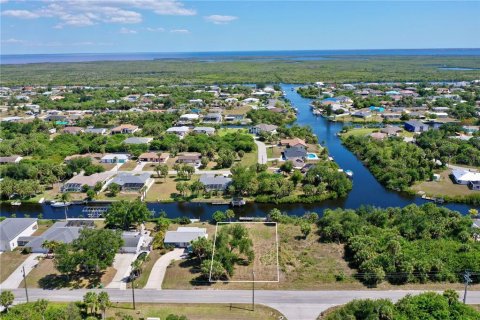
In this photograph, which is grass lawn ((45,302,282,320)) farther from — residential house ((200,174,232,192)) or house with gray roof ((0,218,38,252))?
residential house ((200,174,232,192))

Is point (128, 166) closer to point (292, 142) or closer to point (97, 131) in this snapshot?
point (97, 131)

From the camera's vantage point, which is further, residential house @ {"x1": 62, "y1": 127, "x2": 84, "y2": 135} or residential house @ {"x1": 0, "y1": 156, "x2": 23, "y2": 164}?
residential house @ {"x1": 62, "y1": 127, "x2": 84, "y2": 135}

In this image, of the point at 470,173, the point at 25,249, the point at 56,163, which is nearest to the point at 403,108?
the point at 470,173

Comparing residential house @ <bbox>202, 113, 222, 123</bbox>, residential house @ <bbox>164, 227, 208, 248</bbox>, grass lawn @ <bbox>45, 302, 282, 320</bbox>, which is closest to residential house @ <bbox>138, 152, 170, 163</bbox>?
residential house @ <bbox>164, 227, 208, 248</bbox>

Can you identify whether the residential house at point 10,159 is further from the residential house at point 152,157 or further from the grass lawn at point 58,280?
the grass lawn at point 58,280

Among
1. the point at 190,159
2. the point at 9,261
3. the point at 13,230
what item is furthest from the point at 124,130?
the point at 9,261

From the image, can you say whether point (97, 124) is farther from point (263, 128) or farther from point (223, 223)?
point (223, 223)
